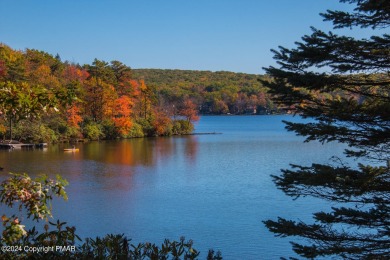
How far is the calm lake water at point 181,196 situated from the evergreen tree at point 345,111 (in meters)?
3.99

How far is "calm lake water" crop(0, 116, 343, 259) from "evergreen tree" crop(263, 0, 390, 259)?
399cm

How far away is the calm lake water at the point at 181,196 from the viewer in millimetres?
10938

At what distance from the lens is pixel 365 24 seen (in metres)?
5.39

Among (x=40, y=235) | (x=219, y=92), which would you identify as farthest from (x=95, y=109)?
(x=219, y=92)

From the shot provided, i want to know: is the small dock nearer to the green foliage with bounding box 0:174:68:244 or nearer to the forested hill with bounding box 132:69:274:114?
the green foliage with bounding box 0:174:68:244

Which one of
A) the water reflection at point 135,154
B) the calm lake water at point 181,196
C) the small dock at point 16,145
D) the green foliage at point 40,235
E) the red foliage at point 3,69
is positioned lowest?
the calm lake water at point 181,196

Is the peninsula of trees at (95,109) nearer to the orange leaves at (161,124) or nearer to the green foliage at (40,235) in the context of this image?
the orange leaves at (161,124)

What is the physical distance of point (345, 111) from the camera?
16.8ft

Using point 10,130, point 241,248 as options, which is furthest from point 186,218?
point 10,130

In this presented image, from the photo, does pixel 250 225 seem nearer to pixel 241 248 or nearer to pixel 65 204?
pixel 241 248

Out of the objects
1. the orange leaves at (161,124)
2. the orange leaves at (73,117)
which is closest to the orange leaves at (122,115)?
the orange leaves at (161,124)

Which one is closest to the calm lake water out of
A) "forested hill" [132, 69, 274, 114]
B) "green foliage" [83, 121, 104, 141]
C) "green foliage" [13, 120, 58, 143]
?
"green foliage" [13, 120, 58, 143]

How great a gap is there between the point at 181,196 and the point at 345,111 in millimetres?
10981

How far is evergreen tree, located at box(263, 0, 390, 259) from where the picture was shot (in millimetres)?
5082
